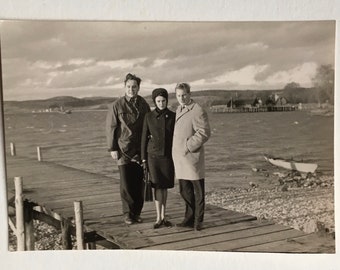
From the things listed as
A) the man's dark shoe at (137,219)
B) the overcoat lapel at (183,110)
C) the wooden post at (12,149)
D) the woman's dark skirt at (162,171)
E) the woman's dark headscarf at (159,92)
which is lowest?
the man's dark shoe at (137,219)

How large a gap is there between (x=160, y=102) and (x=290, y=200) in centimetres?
31

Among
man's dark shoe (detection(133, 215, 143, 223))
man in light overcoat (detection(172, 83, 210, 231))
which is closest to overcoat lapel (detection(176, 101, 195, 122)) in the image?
man in light overcoat (detection(172, 83, 210, 231))

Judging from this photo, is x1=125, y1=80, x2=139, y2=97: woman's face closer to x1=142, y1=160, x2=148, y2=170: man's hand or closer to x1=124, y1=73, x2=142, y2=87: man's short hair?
x1=124, y1=73, x2=142, y2=87: man's short hair

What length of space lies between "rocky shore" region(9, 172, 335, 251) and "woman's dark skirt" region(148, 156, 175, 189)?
0.27 feet

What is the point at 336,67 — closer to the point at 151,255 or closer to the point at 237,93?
the point at 237,93

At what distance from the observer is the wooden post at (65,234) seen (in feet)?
3.21

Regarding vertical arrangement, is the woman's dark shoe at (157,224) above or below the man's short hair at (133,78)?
below

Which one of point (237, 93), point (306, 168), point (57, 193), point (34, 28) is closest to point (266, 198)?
point (306, 168)

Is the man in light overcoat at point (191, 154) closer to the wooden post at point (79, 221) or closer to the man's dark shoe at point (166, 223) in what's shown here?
the man's dark shoe at point (166, 223)

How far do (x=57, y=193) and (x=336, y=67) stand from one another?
0.59 metres

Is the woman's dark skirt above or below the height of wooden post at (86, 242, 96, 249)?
above

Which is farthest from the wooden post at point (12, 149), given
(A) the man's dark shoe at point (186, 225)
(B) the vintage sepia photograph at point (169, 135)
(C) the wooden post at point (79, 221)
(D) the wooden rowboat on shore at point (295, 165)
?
(D) the wooden rowboat on shore at point (295, 165)

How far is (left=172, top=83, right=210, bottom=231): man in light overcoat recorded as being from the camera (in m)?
0.96

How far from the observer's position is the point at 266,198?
0.95 meters
